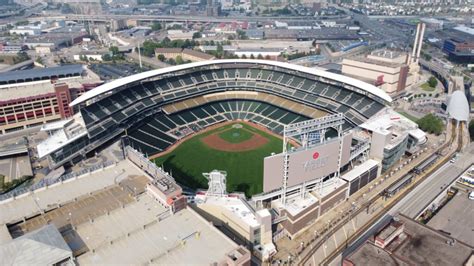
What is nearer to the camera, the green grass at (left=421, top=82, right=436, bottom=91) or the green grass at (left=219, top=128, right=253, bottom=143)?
the green grass at (left=219, top=128, right=253, bottom=143)

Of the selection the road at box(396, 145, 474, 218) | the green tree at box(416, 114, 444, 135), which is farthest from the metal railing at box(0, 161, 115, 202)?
the green tree at box(416, 114, 444, 135)

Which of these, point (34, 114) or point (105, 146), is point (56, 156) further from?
point (34, 114)

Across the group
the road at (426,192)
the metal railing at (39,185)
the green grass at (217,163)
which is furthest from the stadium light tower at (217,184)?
the road at (426,192)

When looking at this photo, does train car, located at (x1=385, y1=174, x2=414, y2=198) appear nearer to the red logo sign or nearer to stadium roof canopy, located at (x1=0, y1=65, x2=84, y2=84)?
the red logo sign

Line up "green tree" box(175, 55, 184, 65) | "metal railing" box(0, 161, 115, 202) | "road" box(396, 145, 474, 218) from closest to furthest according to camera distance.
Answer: "metal railing" box(0, 161, 115, 202) → "road" box(396, 145, 474, 218) → "green tree" box(175, 55, 184, 65)

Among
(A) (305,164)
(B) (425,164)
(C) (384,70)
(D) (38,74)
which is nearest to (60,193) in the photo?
(A) (305,164)

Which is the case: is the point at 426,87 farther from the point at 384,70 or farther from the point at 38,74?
the point at 38,74

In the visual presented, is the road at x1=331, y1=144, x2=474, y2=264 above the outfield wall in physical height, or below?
below
